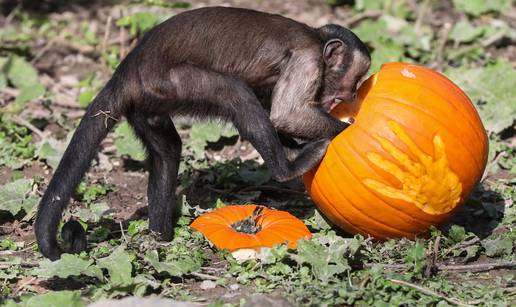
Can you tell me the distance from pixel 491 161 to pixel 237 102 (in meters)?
2.73

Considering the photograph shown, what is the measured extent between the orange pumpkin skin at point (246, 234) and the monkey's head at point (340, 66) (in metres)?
0.87

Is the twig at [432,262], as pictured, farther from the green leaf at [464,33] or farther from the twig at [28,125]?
the green leaf at [464,33]

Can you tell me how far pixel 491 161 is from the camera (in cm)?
744

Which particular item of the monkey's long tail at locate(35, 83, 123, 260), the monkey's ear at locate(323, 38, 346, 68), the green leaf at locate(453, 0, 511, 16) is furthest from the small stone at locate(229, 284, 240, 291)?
the green leaf at locate(453, 0, 511, 16)

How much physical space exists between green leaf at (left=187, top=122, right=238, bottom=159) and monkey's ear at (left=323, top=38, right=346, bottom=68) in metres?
1.92

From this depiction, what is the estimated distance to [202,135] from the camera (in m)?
7.97

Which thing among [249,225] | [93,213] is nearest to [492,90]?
[249,225]

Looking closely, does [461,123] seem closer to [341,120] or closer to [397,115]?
[397,115]

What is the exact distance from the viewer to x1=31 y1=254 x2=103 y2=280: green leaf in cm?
512

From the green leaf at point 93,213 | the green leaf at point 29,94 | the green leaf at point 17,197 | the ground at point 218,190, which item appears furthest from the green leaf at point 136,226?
the green leaf at point 29,94

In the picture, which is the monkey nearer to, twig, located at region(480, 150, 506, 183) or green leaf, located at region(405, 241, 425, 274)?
green leaf, located at region(405, 241, 425, 274)

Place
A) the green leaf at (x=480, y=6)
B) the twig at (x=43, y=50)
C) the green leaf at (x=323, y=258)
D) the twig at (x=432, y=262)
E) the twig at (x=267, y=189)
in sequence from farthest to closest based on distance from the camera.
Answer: the green leaf at (x=480, y=6) → the twig at (x=43, y=50) → the twig at (x=267, y=189) → the twig at (x=432, y=262) → the green leaf at (x=323, y=258)

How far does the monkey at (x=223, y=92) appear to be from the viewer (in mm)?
5723

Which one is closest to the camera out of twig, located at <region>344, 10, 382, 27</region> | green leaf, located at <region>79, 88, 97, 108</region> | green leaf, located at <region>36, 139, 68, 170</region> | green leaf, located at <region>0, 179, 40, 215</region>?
green leaf, located at <region>0, 179, 40, 215</region>
